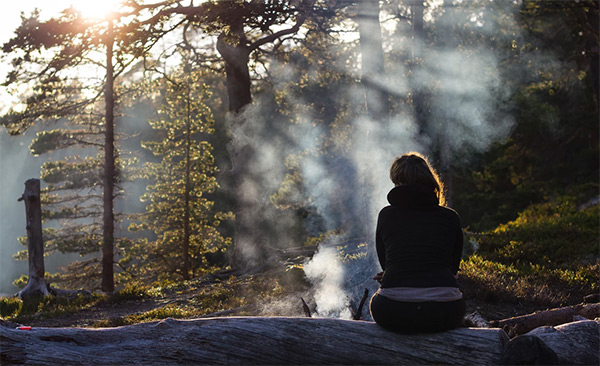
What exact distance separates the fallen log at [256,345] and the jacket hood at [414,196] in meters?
1.09

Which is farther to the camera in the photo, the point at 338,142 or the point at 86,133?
the point at 338,142

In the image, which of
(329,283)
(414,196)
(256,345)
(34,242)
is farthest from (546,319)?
(34,242)

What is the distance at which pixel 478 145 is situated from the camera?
23172 millimetres

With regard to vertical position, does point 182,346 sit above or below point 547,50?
below

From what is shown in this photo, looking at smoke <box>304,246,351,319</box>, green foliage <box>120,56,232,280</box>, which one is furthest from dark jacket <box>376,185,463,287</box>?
green foliage <box>120,56,232,280</box>

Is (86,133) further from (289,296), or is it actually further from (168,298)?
(289,296)

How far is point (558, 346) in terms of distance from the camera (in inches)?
181

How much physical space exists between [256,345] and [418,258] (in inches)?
60.9

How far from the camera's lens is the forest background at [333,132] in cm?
1140

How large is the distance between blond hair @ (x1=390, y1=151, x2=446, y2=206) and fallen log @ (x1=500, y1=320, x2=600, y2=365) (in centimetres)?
137

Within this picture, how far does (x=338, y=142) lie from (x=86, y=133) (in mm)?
10304

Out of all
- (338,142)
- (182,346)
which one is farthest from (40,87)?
(182,346)

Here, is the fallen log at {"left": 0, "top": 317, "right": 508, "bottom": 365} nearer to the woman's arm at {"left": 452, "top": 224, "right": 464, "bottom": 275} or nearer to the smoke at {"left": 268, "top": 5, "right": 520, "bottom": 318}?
the woman's arm at {"left": 452, "top": 224, "right": 464, "bottom": 275}

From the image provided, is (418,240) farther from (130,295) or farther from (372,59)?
(130,295)
